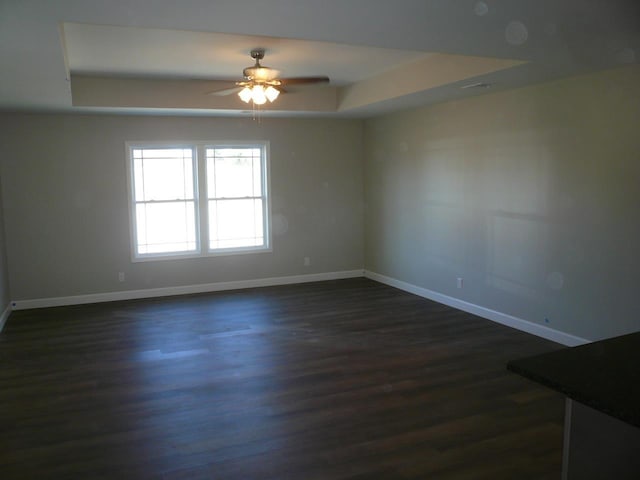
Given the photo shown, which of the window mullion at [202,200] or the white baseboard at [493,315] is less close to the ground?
the window mullion at [202,200]

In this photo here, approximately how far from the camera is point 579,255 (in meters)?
4.58

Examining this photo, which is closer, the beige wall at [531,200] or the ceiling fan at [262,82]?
the beige wall at [531,200]

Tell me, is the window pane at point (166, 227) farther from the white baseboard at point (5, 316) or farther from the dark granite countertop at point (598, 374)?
the dark granite countertop at point (598, 374)

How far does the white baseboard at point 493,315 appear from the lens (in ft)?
15.6

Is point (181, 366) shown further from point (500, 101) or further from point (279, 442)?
point (500, 101)

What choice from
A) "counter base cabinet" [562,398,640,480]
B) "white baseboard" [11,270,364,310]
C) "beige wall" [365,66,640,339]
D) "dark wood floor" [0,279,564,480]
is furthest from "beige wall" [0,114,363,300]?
"counter base cabinet" [562,398,640,480]

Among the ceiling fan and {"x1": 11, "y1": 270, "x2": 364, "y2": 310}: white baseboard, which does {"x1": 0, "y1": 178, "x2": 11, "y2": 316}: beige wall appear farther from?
the ceiling fan

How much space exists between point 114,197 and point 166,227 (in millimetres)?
786

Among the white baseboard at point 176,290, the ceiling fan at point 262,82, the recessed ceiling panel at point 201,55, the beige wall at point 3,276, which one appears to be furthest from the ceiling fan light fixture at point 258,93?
the beige wall at point 3,276

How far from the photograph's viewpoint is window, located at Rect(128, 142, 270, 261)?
22.7ft

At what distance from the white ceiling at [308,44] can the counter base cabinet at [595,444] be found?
Result: 1950mm

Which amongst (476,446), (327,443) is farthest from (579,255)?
(327,443)

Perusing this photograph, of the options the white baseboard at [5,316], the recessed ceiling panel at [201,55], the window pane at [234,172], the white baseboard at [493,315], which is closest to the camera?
the recessed ceiling panel at [201,55]

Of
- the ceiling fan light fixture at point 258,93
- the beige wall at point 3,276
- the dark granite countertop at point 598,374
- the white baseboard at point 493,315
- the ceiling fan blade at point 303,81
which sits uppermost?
the ceiling fan blade at point 303,81
